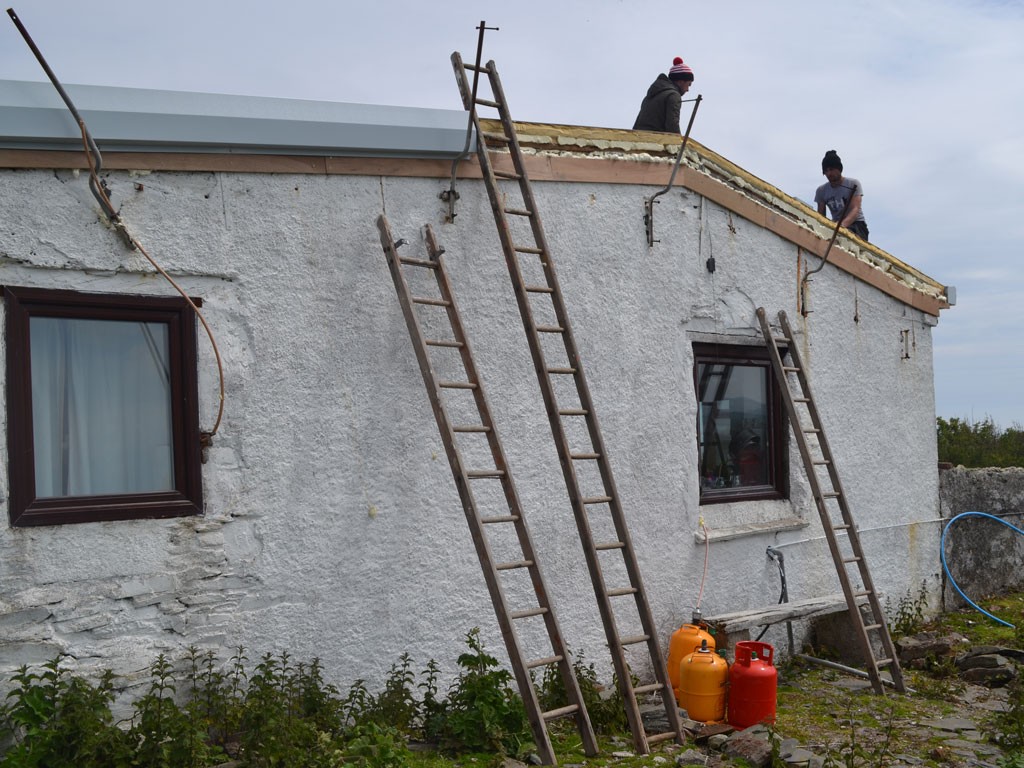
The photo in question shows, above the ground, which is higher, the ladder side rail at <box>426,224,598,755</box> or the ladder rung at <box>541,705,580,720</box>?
the ladder side rail at <box>426,224,598,755</box>

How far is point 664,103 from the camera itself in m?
8.07

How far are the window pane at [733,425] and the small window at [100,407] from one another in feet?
12.4

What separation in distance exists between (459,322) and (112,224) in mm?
1813

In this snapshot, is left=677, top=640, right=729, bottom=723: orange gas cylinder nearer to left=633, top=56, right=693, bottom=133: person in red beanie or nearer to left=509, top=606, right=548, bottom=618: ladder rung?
left=509, top=606, right=548, bottom=618: ladder rung

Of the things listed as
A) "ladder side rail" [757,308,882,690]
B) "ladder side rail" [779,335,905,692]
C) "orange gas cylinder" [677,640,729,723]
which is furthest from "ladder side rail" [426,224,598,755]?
"ladder side rail" [779,335,905,692]

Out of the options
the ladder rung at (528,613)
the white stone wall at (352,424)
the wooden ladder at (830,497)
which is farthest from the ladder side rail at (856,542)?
the ladder rung at (528,613)

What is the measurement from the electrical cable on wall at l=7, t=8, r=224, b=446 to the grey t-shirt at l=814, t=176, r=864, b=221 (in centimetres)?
688

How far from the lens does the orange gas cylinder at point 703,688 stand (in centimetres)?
582

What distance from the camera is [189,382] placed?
485 cm

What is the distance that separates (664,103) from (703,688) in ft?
15.3

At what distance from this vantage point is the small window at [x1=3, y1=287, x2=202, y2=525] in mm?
4441

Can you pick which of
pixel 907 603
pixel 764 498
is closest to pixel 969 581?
pixel 907 603

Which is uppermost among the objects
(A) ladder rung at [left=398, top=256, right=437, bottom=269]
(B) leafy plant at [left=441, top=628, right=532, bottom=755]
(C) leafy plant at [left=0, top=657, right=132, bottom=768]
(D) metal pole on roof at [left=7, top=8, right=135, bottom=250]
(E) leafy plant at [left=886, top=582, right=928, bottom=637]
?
(D) metal pole on roof at [left=7, top=8, right=135, bottom=250]

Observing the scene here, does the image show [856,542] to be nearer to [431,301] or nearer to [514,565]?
[514,565]
